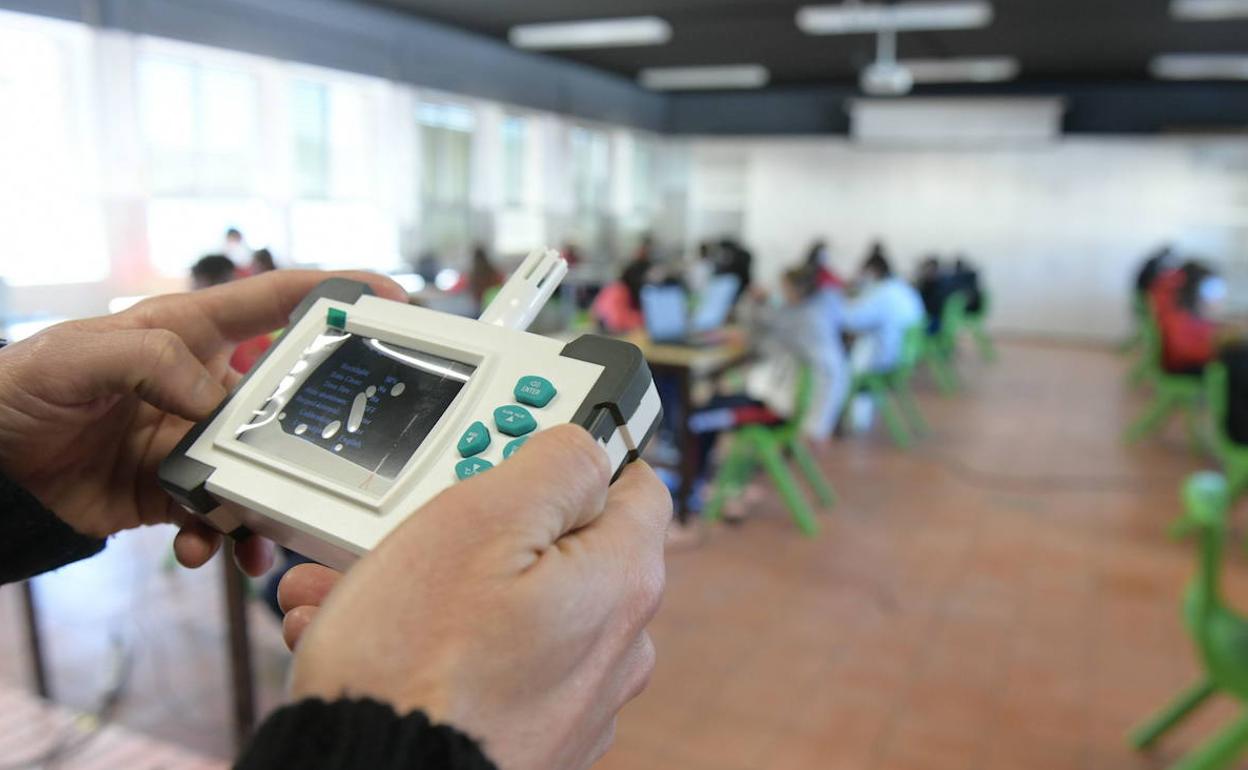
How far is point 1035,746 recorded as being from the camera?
2.17 m

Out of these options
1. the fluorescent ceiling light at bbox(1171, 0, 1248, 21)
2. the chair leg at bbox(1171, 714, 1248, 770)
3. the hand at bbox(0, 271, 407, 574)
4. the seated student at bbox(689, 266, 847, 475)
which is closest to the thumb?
the hand at bbox(0, 271, 407, 574)

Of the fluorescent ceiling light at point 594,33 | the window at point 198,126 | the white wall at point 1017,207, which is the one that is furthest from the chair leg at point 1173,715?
the white wall at point 1017,207

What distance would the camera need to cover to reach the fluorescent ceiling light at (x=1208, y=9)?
5632 mm

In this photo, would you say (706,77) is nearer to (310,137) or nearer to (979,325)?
(979,325)

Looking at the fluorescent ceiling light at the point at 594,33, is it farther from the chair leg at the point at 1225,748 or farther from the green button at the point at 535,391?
the green button at the point at 535,391

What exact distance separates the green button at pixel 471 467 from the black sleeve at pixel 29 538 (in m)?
0.43

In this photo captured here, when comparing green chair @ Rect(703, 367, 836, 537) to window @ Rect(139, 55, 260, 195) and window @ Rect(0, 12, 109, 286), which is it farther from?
window @ Rect(139, 55, 260, 195)

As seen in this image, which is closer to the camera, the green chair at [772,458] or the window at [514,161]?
the green chair at [772,458]

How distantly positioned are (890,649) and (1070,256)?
855 centimetres

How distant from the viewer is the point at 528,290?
0.71m

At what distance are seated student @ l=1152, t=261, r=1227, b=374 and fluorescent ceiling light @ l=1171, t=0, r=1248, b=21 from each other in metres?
1.83

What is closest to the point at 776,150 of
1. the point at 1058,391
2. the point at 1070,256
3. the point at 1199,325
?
the point at 1070,256

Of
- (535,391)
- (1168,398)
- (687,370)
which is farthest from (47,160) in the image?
(1168,398)

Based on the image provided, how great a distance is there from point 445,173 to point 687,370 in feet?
14.7
